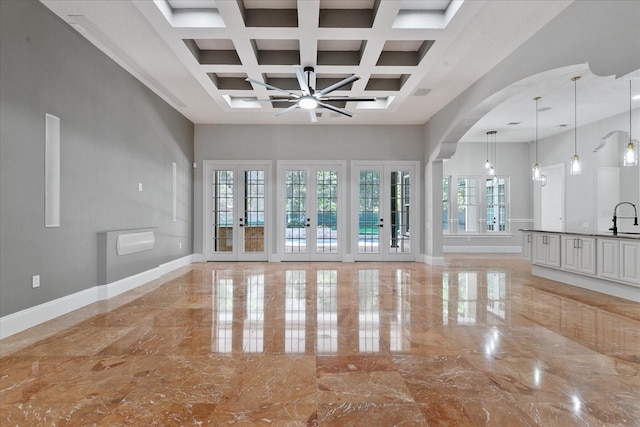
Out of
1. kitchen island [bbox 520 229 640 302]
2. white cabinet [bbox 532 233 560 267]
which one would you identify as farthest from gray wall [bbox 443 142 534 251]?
white cabinet [bbox 532 233 560 267]

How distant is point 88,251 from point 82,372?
2469mm

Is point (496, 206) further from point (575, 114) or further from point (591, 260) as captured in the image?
point (591, 260)

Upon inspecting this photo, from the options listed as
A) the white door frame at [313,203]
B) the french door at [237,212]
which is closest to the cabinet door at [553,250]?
the white door frame at [313,203]

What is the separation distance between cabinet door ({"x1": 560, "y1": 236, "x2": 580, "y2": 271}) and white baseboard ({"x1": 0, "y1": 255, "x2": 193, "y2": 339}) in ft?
23.7

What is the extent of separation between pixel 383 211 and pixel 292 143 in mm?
2858

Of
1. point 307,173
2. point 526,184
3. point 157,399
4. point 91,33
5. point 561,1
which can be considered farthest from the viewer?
point 526,184

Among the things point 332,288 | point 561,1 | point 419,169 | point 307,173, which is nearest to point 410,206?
point 419,169

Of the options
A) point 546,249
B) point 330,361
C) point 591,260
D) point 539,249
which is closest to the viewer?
point 330,361

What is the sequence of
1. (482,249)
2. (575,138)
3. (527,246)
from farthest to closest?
(482,249) → (575,138) → (527,246)

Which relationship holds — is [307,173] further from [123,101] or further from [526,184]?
[526,184]

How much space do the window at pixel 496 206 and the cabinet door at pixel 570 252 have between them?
196 inches

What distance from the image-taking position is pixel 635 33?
2.93 meters

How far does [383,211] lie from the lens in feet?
28.0

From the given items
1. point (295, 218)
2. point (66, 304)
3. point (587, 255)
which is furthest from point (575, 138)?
point (66, 304)
